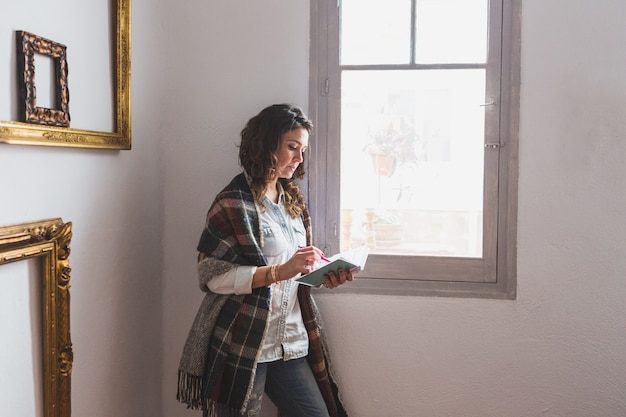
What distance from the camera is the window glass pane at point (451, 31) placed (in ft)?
6.70

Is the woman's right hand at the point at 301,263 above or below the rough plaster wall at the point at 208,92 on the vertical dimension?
below

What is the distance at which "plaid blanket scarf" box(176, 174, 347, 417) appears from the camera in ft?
5.69

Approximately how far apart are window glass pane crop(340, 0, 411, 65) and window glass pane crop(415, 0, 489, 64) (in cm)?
5

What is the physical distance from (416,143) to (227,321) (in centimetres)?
90

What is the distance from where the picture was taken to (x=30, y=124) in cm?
143

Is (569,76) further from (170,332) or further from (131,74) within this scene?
(170,332)

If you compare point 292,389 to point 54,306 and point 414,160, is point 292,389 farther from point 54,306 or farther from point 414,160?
point 414,160

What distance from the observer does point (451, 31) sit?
2055 millimetres

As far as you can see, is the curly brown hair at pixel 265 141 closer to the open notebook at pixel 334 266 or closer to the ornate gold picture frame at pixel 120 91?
the open notebook at pixel 334 266

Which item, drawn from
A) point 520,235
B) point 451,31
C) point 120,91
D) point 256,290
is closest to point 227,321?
point 256,290

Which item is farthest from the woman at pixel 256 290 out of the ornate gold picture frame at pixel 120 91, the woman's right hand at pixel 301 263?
the ornate gold picture frame at pixel 120 91

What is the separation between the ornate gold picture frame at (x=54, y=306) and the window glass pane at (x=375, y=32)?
114 cm

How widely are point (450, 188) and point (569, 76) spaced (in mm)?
535

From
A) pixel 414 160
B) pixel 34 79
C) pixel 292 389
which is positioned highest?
pixel 34 79
